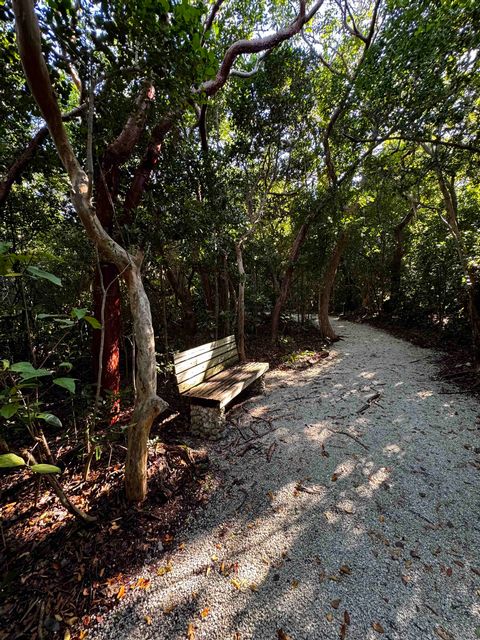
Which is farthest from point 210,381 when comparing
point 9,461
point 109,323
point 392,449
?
point 9,461

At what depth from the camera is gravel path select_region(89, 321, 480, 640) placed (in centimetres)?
147

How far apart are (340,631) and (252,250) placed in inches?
293

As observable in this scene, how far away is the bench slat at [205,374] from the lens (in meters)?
3.48

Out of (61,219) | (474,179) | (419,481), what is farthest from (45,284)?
(474,179)

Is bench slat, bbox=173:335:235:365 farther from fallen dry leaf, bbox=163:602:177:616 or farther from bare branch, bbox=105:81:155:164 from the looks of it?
bare branch, bbox=105:81:155:164

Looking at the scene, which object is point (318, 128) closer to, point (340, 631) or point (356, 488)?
point (356, 488)

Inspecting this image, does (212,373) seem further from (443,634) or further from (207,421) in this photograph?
(443,634)

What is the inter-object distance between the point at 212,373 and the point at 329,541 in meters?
2.75

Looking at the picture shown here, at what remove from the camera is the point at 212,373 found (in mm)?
4266

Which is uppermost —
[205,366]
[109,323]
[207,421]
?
[109,323]

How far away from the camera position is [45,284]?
553cm

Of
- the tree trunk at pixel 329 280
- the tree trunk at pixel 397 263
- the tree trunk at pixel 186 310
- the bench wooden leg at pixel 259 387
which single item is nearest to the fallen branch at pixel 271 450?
the bench wooden leg at pixel 259 387

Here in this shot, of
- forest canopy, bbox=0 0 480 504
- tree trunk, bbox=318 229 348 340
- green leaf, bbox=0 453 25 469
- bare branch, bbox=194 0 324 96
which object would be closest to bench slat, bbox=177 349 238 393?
forest canopy, bbox=0 0 480 504

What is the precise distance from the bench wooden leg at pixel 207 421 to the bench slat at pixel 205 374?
330 millimetres
